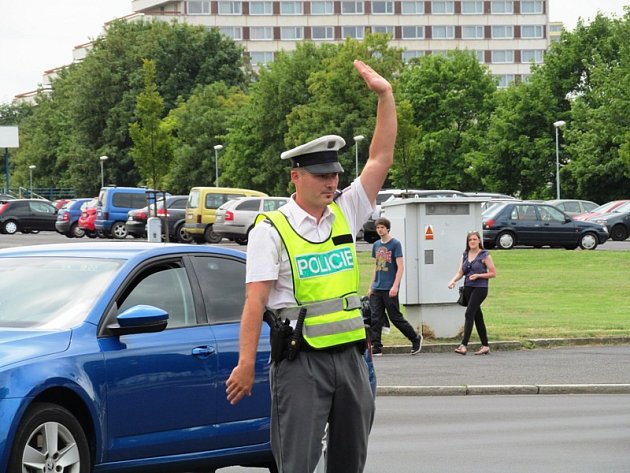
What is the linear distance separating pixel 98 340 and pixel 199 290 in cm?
91

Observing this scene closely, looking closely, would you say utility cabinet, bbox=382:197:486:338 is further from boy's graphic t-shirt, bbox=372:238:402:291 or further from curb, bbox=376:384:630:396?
curb, bbox=376:384:630:396

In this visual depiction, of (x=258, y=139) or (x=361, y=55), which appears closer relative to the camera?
(x=361, y=55)

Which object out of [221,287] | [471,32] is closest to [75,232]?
[221,287]

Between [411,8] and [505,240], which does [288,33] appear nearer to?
[411,8]

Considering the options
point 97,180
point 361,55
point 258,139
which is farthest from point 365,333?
point 97,180

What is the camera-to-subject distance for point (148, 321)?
748cm

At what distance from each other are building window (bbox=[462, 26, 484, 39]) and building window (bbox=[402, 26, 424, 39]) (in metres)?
4.34

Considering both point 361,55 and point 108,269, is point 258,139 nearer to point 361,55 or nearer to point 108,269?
point 361,55

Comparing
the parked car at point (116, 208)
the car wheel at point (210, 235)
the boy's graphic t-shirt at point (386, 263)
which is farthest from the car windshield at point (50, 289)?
the parked car at point (116, 208)

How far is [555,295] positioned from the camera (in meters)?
28.5

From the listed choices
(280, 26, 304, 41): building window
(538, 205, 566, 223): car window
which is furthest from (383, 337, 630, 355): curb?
(280, 26, 304, 41): building window

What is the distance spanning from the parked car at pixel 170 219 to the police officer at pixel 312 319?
42678 millimetres

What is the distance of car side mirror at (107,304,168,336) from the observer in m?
7.49

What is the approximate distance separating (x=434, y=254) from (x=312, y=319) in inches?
541
